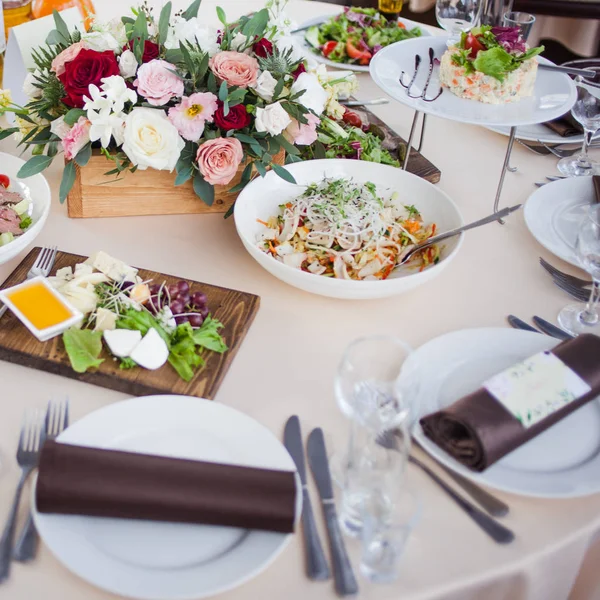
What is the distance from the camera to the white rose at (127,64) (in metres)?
1.34

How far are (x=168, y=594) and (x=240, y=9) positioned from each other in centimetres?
246

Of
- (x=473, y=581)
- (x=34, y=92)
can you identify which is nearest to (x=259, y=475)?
(x=473, y=581)

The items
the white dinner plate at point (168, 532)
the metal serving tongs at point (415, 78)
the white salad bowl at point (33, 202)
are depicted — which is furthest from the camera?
the metal serving tongs at point (415, 78)

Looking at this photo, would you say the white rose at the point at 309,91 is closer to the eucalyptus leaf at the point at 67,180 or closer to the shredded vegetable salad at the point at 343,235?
the shredded vegetable salad at the point at 343,235

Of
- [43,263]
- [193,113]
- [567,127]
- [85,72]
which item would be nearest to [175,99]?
[193,113]

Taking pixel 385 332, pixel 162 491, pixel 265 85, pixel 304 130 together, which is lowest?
pixel 385 332

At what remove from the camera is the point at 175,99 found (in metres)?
1.38

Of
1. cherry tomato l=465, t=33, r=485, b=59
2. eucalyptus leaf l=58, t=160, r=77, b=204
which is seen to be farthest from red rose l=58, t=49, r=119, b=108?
cherry tomato l=465, t=33, r=485, b=59

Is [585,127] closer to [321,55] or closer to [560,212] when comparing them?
[560,212]

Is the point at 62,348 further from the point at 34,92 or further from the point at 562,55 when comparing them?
the point at 562,55

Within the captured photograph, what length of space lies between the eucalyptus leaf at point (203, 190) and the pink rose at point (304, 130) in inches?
8.8

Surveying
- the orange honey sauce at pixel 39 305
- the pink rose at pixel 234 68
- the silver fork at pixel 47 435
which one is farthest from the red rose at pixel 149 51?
the silver fork at pixel 47 435

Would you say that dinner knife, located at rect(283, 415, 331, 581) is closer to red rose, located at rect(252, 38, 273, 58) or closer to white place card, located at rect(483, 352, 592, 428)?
white place card, located at rect(483, 352, 592, 428)

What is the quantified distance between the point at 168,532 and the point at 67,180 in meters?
0.86
